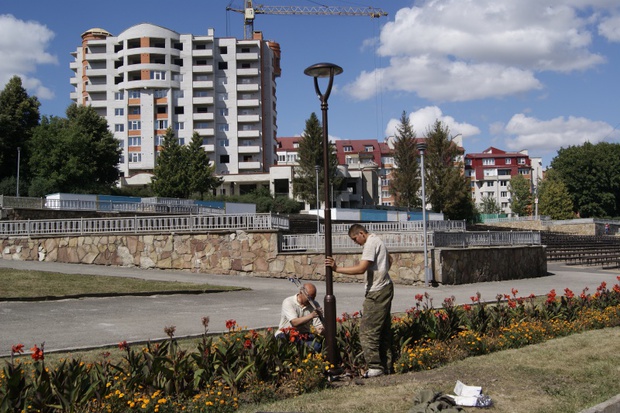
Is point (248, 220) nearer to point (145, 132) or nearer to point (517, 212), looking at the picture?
point (145, 132)

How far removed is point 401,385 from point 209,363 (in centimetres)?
216

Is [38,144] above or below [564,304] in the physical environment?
above

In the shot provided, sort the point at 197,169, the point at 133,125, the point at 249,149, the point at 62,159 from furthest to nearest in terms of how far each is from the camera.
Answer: the point at 249,149
the point at 133,125
the point at 197,169
the point at 62,159

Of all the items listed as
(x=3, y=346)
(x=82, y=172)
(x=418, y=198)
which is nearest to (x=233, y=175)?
(x=418, y=198)

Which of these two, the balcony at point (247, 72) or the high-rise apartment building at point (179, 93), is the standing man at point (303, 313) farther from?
the balcony at point (247, 72)

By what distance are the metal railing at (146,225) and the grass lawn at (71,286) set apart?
4692 mm

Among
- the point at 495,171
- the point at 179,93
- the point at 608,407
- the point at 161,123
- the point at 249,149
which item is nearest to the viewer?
the point at 608,407

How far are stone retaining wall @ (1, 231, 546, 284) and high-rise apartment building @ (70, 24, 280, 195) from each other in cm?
6247

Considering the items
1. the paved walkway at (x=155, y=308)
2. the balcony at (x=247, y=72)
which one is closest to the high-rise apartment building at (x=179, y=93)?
the balcony at (x=247, y=72)

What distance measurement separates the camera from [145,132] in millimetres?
87125

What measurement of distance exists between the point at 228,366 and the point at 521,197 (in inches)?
3710

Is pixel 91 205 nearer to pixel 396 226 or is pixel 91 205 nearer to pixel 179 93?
pixel 396 226

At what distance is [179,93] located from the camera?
88500mm

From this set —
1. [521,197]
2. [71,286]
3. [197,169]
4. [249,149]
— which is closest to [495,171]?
[521,197]
